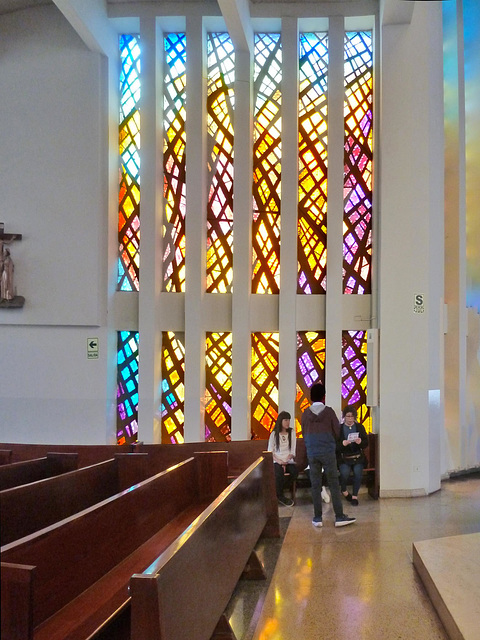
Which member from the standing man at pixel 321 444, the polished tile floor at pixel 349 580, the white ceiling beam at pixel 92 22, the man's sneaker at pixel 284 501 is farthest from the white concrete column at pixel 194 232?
the standing man at pixel 321 444

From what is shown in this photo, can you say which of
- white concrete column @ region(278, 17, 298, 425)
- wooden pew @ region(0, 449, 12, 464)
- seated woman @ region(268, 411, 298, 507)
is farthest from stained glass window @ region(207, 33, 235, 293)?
wooden pew @ region(0, 449, 12, 464)

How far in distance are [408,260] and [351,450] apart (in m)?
2.08

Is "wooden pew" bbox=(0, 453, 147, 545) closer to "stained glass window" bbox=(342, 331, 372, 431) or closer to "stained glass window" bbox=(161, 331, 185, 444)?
"stained glass window" bbox=(161, 331, 185, 444)

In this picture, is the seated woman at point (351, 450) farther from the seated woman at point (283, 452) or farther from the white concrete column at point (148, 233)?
the white concrete column at point (148, 233)

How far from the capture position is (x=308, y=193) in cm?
809

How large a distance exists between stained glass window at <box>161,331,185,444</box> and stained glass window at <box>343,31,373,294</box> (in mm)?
2132

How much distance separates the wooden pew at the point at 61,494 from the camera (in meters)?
Answer: 3.06

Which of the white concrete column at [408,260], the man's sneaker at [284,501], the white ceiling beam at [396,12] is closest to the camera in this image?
the man's sneaker at [284,501]

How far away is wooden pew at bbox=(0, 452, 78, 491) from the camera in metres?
4.05

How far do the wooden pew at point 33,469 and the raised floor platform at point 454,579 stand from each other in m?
2.35

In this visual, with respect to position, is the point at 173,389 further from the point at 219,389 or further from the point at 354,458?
the point at 354,458

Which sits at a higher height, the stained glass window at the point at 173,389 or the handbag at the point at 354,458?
the stained glass window at the point at 173,389

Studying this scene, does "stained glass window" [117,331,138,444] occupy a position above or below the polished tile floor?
above

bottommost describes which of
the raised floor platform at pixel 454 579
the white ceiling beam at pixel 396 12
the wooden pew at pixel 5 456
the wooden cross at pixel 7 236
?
the raised floor platform at pixel 454 579
